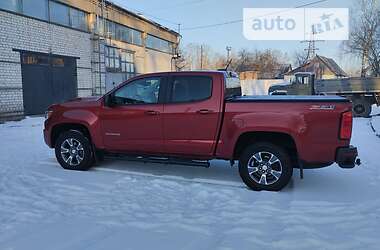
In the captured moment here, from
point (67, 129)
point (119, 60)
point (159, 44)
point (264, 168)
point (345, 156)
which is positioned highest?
point (159, 44)

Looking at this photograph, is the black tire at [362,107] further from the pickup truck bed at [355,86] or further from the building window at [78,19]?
the building window at [78,19]

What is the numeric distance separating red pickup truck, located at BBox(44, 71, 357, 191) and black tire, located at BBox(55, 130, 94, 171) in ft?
0.06

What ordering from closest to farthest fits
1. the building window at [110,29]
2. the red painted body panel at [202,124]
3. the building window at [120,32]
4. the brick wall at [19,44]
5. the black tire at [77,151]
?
1. the red painted body panel at [202,124]
2. the black tire at [77,151]
3. the brick wall at [19,44]
4. the building window at [120,32]
5. the building window at [110,29]

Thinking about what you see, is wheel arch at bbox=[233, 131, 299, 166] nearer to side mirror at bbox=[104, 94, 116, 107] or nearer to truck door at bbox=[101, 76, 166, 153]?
truck door at bbox=[101, 76, 166, 153]

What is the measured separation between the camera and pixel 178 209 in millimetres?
5020

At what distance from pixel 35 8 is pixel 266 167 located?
668 inches

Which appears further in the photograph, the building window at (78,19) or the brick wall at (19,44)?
the building window at (78,19)

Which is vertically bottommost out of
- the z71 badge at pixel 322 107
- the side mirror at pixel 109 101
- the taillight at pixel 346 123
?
the taillight at pixel 346 123

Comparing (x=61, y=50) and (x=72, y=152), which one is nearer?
(x=72, y=152)

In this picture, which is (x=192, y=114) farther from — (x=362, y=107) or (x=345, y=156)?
(x=362, y=107)

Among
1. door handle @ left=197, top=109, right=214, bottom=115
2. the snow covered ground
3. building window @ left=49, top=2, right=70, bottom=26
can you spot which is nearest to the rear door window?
door handle @ left=197, top=109, right=214, bottom=115

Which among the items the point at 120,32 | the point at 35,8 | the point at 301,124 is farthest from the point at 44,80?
the point at 301,124

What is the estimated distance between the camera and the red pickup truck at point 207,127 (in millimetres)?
5523

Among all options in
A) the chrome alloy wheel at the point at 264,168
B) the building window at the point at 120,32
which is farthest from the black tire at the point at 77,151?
the building window at the point at 120,32
